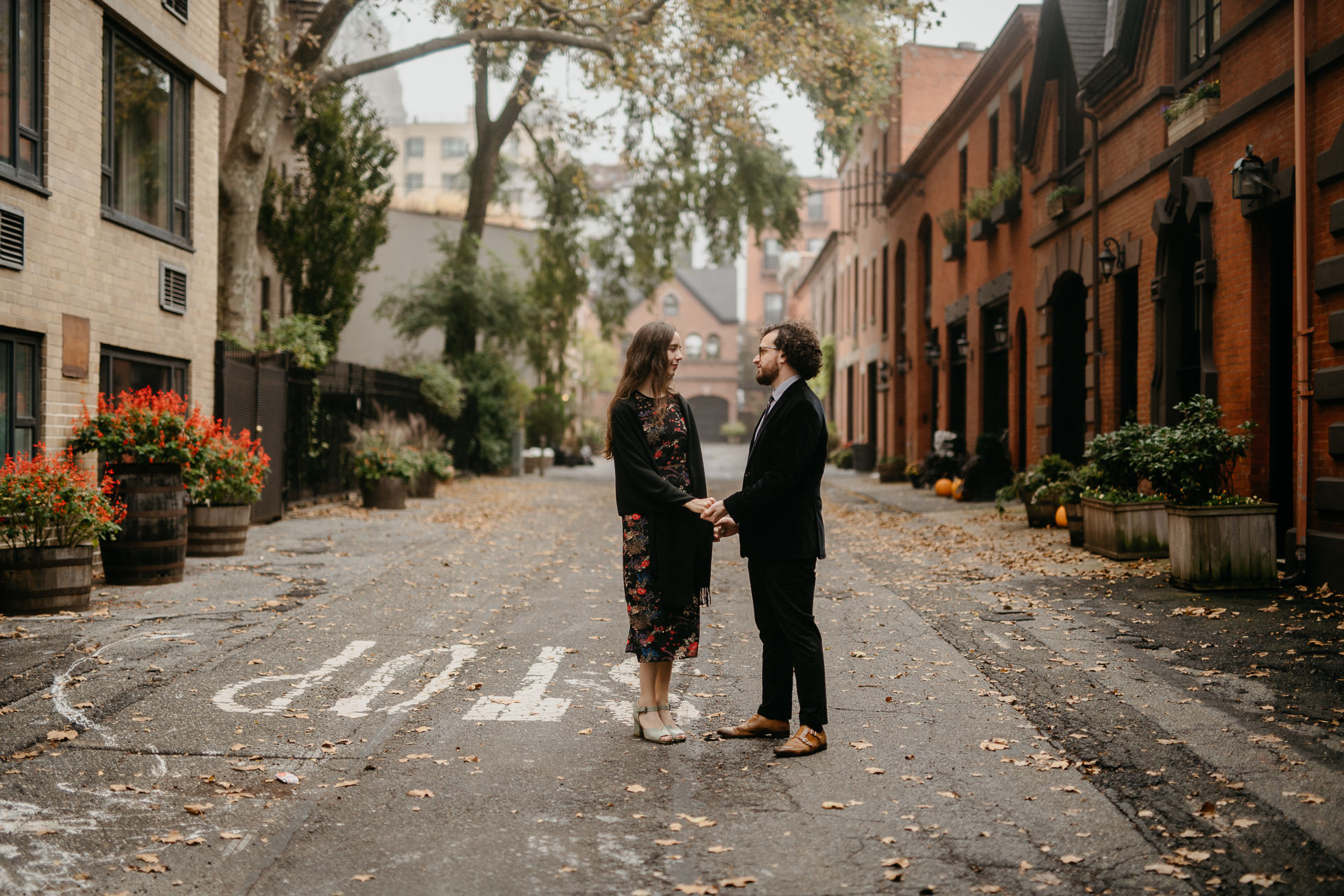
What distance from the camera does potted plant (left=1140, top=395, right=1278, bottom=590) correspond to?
8953 mm

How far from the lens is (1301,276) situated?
931cm

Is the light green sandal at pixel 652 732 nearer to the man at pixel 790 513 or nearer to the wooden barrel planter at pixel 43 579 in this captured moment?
the man at pixel 790 513

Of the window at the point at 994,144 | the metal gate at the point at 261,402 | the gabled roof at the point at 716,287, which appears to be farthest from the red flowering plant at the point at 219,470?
the gabled roof at the point at 716,287

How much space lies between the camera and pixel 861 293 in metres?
37.1

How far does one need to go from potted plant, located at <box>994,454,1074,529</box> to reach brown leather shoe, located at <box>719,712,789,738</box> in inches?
391

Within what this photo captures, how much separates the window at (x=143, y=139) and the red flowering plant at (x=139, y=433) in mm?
2343

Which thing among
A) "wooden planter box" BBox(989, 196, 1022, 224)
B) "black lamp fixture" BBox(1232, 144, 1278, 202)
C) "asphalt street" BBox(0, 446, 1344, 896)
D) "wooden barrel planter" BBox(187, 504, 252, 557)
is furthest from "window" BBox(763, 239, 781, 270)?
"asphalt street" BBox(0, 446, 1344, 896)

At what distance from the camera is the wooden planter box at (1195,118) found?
1141 centimetres

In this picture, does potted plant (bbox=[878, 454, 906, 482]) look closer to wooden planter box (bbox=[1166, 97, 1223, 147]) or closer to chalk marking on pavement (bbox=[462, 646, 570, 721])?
wooden planter box (bbox=[1166, 97, 1223, 147])

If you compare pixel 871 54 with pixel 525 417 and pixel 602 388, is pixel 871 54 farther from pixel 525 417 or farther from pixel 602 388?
pixel 602 388

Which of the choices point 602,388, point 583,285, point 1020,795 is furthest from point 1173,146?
point 602,388

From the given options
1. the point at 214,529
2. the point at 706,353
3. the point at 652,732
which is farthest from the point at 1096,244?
the point at 706,353

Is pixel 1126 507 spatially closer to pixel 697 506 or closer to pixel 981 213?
pixel 697 506

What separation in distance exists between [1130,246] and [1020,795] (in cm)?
1119
